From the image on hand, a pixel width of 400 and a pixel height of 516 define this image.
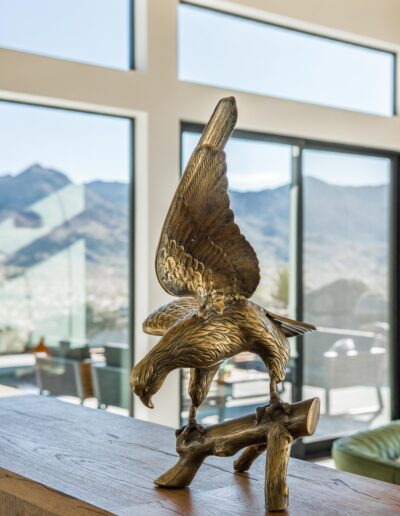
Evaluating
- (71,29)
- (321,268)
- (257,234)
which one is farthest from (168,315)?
(321,268)

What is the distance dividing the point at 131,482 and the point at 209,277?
1.19ft

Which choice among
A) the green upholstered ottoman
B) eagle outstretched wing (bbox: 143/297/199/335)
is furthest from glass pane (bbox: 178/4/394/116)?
eagle outstretched wing (bbox: 143/297/199/335)

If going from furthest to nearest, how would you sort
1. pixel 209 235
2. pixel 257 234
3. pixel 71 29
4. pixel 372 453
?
1. pixel 257 234
2. pixel 71 29
3. pixel 372 453
4. pixel 209 235

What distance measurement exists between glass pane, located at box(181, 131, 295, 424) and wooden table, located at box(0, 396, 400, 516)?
3.38m

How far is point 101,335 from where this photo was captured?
4605 mm

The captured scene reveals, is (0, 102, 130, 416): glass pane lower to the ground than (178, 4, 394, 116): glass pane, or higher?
lower

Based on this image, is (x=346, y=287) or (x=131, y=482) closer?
(x=131, y=482)

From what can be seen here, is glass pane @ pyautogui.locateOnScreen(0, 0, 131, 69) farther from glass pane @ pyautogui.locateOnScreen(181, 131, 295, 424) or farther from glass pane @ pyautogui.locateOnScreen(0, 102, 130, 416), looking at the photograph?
glass pane @ pyautogui.locateOnScreen(181, 131, 295, 424)

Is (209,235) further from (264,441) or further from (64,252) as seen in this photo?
(64,252)

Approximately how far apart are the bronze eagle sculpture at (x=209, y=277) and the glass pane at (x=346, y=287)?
14.7ft

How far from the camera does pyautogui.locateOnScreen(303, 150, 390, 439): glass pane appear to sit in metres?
5.65

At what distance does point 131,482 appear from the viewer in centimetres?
125

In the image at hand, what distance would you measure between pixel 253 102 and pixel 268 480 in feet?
13.8

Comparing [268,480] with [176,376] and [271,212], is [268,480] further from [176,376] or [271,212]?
[271,212]
